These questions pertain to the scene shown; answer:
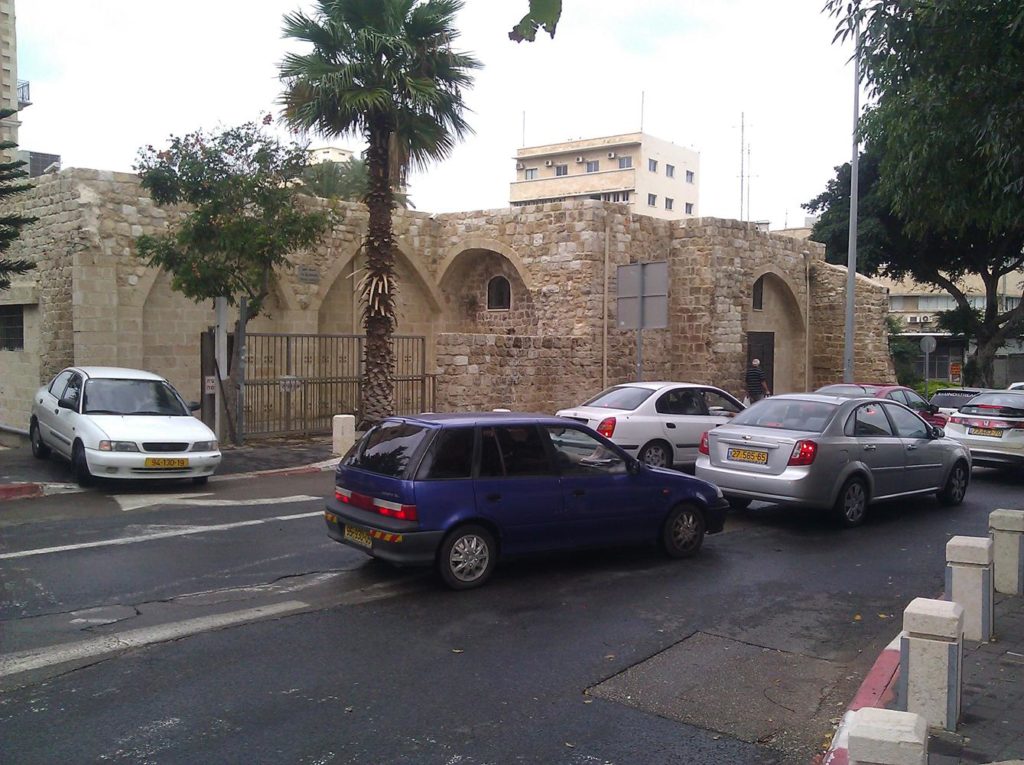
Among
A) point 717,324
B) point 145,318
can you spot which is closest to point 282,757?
point 145,318

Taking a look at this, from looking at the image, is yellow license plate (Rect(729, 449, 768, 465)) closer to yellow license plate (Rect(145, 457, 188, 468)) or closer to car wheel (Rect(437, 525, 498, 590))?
car wheel (Rect(437, 525, 498, 590))

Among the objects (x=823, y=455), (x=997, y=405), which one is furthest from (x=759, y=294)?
(x=823, y=455)

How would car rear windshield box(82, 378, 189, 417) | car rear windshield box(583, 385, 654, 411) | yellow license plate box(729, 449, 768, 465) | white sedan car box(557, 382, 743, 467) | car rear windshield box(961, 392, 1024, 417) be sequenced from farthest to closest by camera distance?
car rear windshield box(961, 392, 1024, 417), car rear windshield box(583, 385, 654, 411), white sedan car box(557, 382, 743, 467), car rear windshield box(82, 378, 189, 417), yellow license plate box(729, 449, 768, 465)

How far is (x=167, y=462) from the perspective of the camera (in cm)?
1196

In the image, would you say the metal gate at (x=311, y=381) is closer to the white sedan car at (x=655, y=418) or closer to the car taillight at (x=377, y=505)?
the white sedan car at (x=655, y=418)

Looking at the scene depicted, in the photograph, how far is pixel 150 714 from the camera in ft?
16.2

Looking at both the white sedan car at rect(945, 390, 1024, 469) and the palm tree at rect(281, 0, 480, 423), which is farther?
the palm tree at rect(281, 0, 480, 423)

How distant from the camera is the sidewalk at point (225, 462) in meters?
12.0

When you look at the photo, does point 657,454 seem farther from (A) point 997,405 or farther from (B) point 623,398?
(A) point 997,405

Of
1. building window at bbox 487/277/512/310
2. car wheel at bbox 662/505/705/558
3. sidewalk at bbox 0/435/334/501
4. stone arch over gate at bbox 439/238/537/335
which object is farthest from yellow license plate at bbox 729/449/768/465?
building window at bbox 487/277/512/310

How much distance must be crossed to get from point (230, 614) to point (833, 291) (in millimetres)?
24656

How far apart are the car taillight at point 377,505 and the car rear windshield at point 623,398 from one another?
23.0ft

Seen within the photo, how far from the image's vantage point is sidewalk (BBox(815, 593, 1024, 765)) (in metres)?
4.56

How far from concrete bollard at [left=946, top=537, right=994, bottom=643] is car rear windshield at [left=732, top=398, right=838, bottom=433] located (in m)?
4.14
